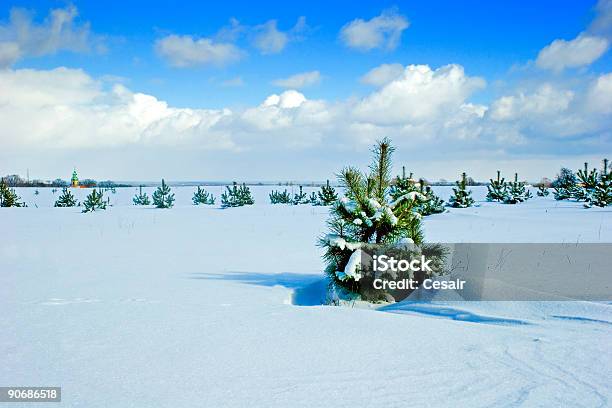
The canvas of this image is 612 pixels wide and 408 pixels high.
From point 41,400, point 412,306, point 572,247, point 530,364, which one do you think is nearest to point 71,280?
point 41,400

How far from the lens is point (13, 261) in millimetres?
7797

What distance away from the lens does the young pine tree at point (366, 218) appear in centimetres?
521

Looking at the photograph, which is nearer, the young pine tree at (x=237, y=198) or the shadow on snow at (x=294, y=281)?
the shadow on snow at (x=294, y=281)

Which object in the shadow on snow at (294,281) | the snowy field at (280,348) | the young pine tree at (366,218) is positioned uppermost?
the young pine tree at (366,218)

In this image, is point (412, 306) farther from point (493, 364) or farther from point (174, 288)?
point (174, 288)

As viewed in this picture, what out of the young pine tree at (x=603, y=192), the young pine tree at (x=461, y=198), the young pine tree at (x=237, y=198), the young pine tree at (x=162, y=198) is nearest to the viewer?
the young pine tree at (x=603, y=192)

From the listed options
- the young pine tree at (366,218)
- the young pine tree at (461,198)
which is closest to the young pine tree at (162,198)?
the young pine tree at (461,198)

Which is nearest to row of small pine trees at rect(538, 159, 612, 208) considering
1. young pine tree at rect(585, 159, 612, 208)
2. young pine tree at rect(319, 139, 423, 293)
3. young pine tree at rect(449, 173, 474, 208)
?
young pine tree at rect(585, 159, 612, 208)

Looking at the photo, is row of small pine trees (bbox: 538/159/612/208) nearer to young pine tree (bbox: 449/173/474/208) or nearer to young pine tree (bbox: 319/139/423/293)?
young pine tree (bbox: 449/173/474/208)

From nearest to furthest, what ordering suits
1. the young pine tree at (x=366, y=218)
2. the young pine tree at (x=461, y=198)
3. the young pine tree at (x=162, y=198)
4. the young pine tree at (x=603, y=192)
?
1. the young pine tree at (x=366, y=218)
2. the young pine tree at (x=603, y=192)
3. the young pine tree at (x=461, y=198)
4. the young pine tree at (x=162, y=198)

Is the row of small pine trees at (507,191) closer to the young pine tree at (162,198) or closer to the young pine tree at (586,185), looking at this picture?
the young pine tree at (586,185)

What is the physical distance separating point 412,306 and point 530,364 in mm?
1884

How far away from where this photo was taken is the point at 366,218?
5.28 meters

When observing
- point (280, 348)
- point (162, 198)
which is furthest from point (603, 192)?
point (162, 198)
